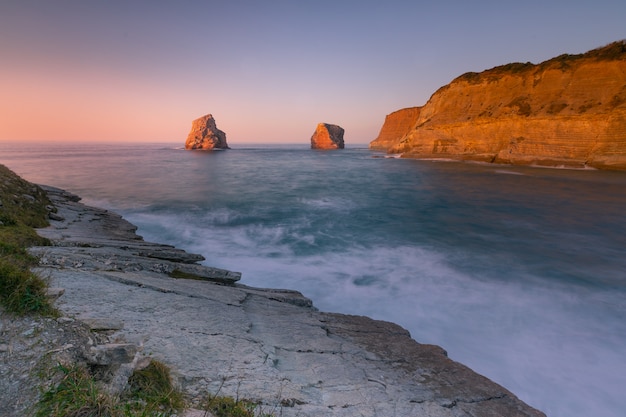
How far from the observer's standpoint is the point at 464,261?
10711 millimetres

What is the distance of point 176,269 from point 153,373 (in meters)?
4.49

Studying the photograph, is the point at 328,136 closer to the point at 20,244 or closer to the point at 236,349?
the point at 20,244

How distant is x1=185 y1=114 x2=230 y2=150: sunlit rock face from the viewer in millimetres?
103062

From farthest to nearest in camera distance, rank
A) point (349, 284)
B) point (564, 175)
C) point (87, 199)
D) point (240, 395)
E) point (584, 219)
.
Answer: point (564, 175), point (87, 199), point (584, 219), point (349, 284), point (240, 395)

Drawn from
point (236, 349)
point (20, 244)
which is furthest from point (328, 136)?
point (236, 349)

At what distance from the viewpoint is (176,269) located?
270 inches

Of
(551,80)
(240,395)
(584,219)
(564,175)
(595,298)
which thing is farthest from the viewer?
(551,80)

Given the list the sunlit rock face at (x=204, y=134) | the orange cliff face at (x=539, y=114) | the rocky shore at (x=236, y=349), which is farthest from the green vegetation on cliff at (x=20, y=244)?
the sunlit rock face at (x=204, y=134)

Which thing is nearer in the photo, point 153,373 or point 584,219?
point 153,373

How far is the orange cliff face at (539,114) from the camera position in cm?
3388

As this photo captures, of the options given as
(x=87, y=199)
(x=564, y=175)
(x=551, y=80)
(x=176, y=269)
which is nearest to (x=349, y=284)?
(x=176, y=269)

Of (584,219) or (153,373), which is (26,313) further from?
(584,219)

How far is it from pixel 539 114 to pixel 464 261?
38.4 m

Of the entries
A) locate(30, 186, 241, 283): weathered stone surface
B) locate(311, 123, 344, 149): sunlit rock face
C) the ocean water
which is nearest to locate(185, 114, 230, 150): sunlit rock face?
locate(311, 123, 344, 149): sunlit rock face
